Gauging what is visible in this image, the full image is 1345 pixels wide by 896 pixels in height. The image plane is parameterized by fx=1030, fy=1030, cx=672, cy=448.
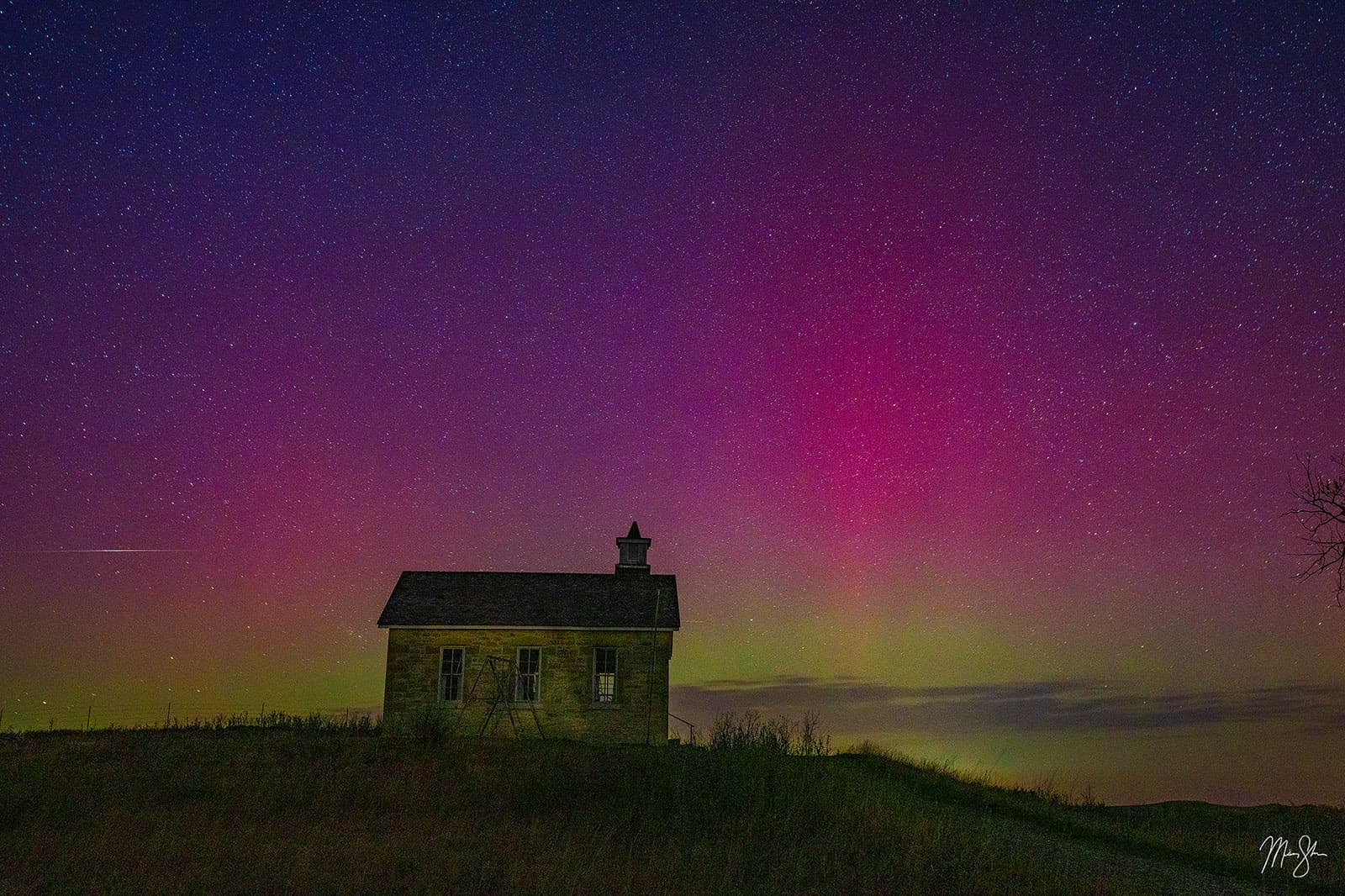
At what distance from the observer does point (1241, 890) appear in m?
11.8

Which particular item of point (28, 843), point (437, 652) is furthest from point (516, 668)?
point (28, 843)

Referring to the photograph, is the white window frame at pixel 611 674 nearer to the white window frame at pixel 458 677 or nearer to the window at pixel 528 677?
the window at pixel 528 677

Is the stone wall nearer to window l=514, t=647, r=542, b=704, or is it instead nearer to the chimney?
window l=514, t=647, r=542, b=704

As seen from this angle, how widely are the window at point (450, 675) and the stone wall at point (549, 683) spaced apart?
0.13m

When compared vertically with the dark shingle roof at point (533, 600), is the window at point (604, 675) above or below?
below

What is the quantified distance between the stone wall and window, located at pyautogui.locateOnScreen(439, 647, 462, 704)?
0.13m

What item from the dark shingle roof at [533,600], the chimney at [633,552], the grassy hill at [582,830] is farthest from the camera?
the chimney at [633,552]

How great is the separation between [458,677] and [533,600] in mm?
3232

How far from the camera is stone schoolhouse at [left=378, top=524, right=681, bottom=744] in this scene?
98.7 feet

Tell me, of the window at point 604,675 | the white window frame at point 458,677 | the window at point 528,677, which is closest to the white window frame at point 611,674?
the window at point 604,675

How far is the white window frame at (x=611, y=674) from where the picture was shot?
3031 centimetres

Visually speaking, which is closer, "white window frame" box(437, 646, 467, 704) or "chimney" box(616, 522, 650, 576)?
"white window frame" box(437, 646, 467, 704)

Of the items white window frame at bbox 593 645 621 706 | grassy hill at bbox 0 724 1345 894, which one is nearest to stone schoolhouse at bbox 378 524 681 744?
white window frame at bbox 593 645 621 706

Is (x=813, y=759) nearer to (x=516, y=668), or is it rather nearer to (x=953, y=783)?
(x=953, y=783)
